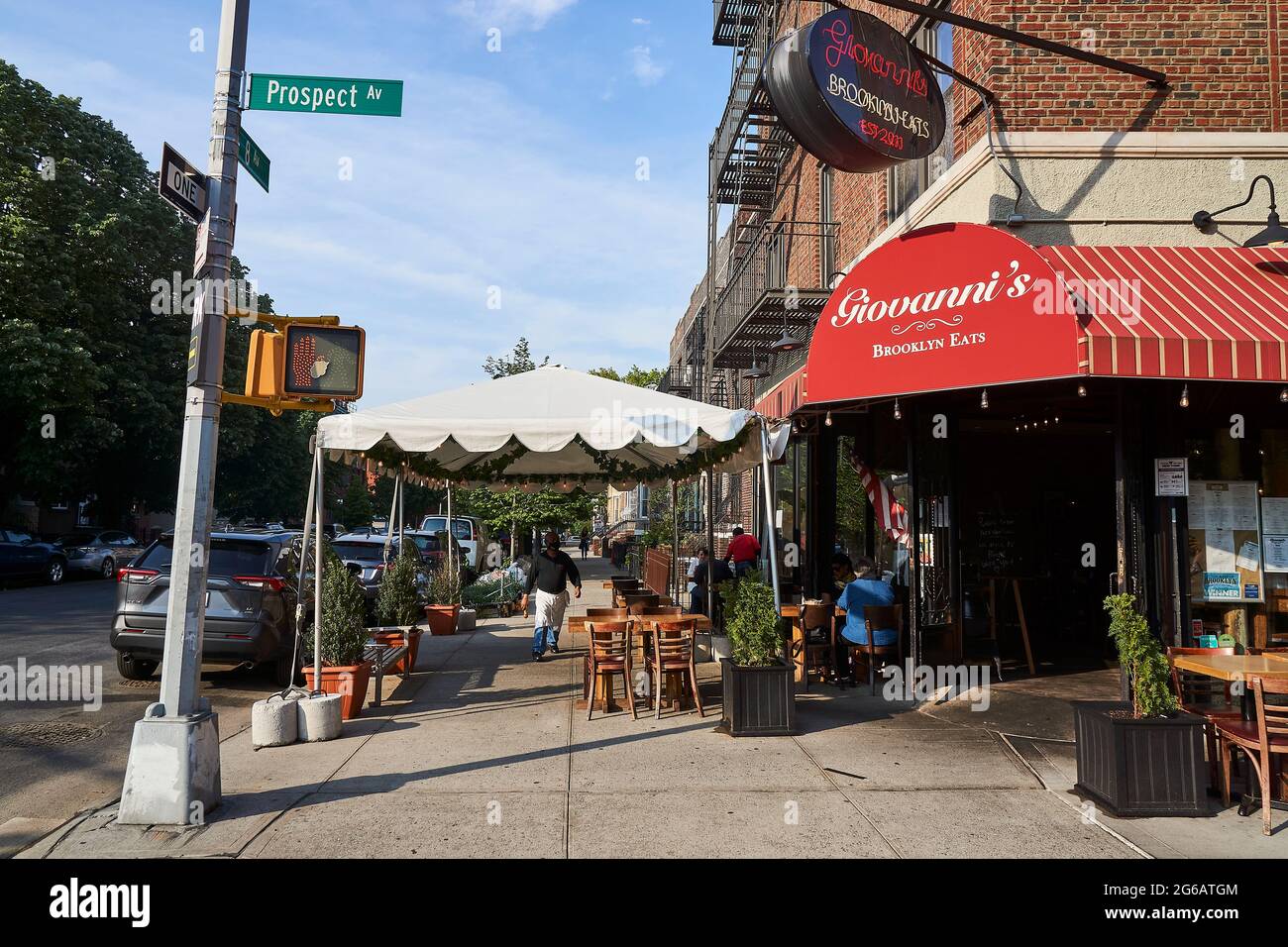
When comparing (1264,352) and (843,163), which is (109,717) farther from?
(1264,352)

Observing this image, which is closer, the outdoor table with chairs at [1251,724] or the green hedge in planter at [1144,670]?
the outdoor table with chairs at [1251,724]

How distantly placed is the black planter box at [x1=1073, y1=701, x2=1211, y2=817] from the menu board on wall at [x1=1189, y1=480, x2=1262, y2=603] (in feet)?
10.4

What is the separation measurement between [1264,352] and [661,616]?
547 centimetres

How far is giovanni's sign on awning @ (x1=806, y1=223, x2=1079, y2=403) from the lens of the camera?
22.6 feet

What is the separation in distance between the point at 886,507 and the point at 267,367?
25.6 feet

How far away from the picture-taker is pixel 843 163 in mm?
7859

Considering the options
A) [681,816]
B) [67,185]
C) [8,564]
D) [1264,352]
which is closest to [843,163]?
[1264,352]

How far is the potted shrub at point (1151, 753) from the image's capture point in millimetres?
5234

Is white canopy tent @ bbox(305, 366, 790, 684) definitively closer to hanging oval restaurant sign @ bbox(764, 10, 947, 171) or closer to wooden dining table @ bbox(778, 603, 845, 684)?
wooden dining table @ bbox(778, 603, 845, 684)

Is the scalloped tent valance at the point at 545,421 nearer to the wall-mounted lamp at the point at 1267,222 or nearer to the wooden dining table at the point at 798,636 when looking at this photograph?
the wooden dining table at the point at 798,636

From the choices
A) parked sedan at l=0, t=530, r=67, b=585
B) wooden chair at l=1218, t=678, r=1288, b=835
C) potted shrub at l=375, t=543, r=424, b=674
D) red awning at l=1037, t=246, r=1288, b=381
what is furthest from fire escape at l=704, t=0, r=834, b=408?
parked sedan at l=0, t=530, r=67, b=585

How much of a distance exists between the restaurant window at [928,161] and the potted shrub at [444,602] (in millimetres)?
9075

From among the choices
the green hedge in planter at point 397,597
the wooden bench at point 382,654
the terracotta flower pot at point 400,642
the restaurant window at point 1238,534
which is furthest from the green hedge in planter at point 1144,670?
the green hedge in planter at point 397,597

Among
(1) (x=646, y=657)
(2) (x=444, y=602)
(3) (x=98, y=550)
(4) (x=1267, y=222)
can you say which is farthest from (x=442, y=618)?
(3) (x=98, y=550)
